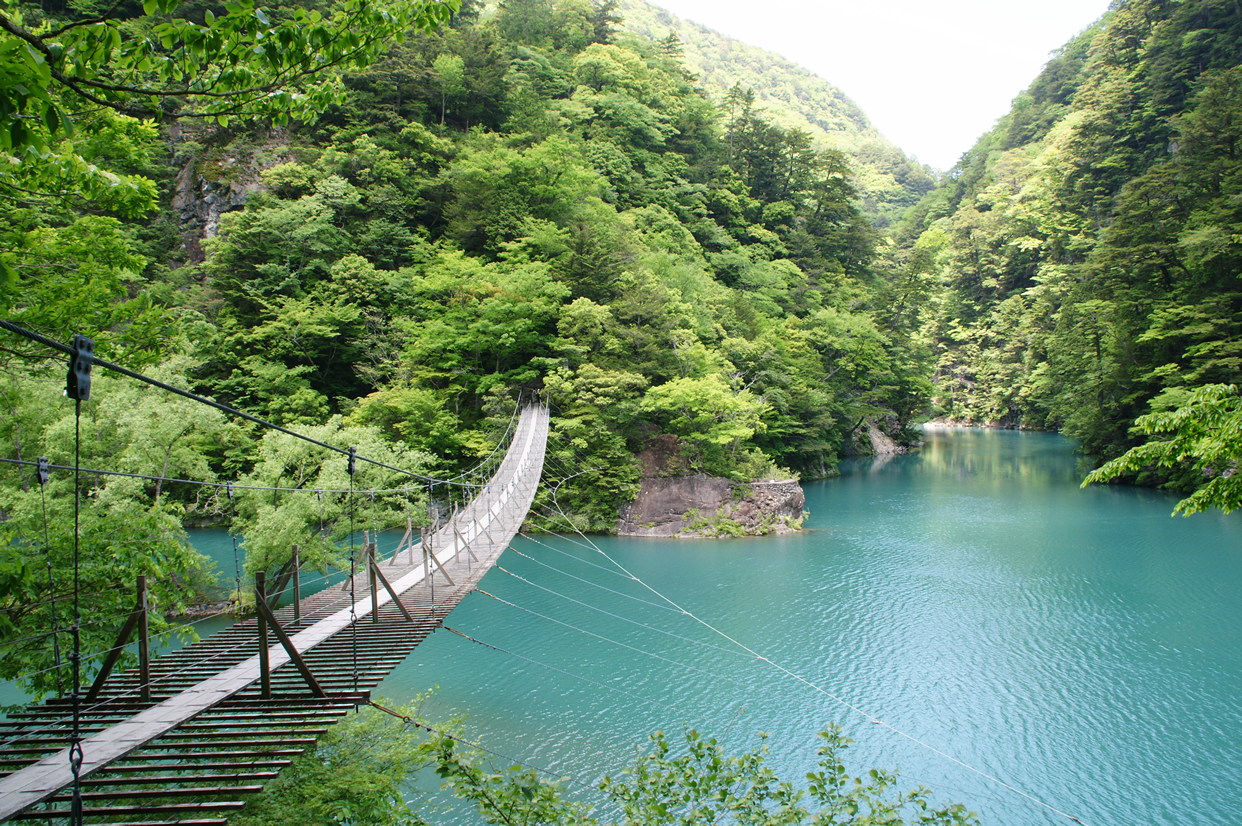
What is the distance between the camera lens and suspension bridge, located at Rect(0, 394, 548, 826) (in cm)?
252

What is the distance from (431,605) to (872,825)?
351cm

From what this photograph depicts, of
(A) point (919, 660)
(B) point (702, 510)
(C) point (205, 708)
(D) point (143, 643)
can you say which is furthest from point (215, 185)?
(A) point (919, 660)

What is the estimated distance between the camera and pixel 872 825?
134 inches

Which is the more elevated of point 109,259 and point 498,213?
point 498,213

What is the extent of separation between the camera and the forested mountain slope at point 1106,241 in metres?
16.5

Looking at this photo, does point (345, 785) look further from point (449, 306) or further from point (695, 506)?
point (449, 306)

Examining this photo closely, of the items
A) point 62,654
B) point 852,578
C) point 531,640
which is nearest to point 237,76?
point 62,654

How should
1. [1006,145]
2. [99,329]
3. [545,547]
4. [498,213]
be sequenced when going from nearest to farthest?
[99,329], [545,547], [498,213], [1006,145]

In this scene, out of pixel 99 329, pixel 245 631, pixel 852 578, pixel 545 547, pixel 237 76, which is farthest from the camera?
pixel 545 547

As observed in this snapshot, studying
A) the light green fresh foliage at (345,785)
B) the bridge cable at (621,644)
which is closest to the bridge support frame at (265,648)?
the light green fresh foliage at (345,785)

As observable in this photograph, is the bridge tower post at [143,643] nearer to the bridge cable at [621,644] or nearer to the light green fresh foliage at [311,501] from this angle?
the bridge cable at [621,644]

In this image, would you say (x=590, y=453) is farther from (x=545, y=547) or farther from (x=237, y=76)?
(x=237, y=76)

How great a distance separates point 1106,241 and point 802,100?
76.6 metres

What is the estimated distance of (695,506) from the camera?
1451 cm
